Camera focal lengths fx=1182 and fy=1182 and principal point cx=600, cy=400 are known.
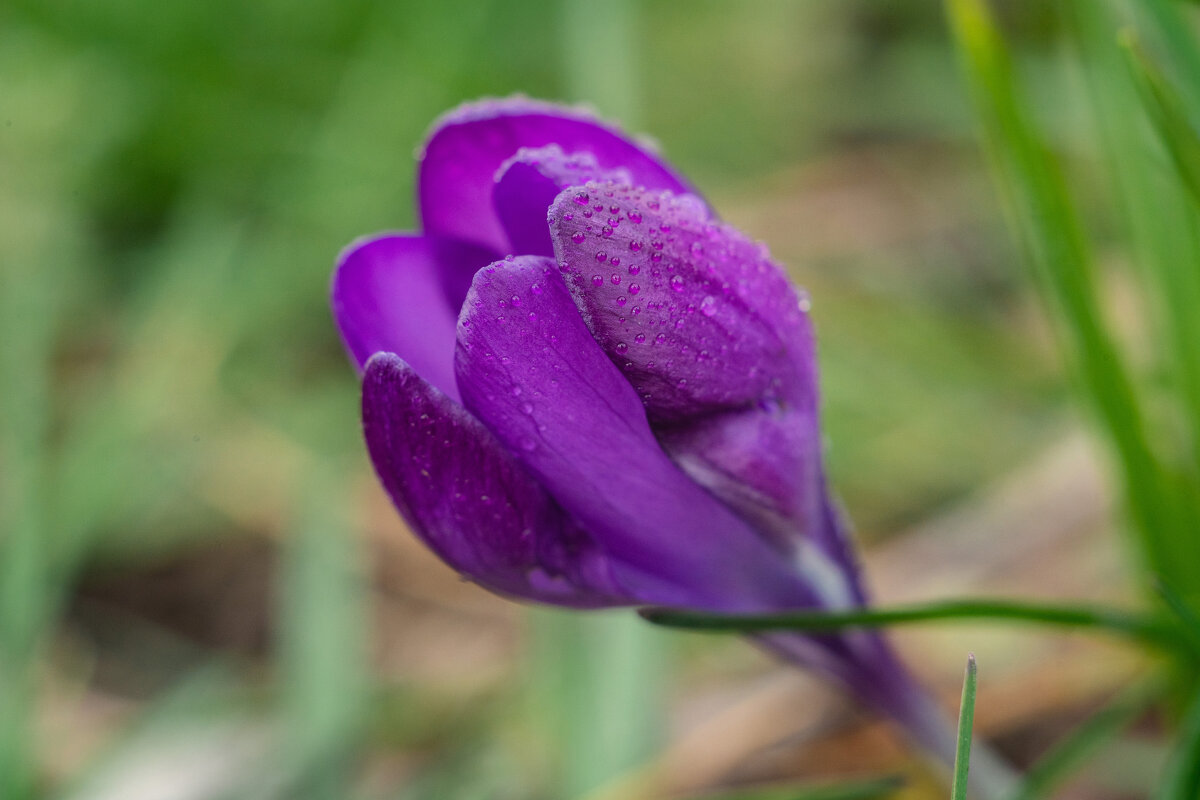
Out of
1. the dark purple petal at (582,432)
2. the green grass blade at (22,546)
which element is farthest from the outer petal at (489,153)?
the green grass blade at (22,546)

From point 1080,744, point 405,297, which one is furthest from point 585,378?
point 1080,744

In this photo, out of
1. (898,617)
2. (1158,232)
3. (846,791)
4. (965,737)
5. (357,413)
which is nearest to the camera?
(965,737)

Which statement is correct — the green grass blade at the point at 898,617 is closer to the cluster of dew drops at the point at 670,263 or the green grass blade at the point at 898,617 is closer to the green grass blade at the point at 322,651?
the cluster of dew drops at the point at 670,263

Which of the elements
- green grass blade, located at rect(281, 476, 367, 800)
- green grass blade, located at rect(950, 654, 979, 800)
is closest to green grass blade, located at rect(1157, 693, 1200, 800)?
green grass blade, located at rect(950, 654, 979, 800)

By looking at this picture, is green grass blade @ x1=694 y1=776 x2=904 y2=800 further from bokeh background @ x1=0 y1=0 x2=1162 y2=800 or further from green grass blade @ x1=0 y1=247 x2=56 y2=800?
green grass blade @ x1=0 y1=247 x2=56 y2=800

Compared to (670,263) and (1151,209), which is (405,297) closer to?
(670,263)

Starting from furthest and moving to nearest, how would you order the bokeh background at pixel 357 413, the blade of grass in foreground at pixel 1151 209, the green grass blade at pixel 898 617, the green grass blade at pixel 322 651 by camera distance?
1. the bokeh background at pixel 357 413
2. the green grass blade at pixel 322 651
3. the blade of grass in foreground at pixel 1151 209
4. the green grass blade at pixel 898 617
